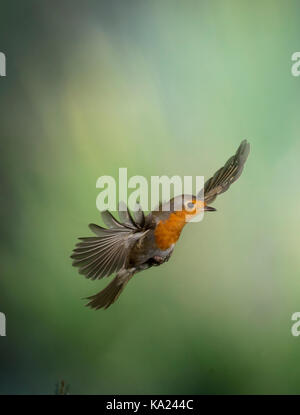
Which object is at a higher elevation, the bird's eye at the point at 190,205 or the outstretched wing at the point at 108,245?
the bird's eye at the point at 190,205

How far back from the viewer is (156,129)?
1.80 m

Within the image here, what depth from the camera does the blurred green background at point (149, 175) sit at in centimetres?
177

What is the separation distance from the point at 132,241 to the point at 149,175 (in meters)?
0.25

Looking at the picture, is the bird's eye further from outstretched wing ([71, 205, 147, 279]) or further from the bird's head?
outstretched wing ([71, 205, 147, 279])

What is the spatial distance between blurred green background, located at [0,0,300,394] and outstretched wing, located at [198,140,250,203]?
36 millimetres

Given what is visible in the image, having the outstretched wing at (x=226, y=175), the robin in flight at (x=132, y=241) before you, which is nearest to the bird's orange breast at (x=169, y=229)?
the robin in flight at (x=132, y=241)

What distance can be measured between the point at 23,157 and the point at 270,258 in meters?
0.99

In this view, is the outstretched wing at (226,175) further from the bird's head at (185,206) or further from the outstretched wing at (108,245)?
the outstretched wing at (108,245)

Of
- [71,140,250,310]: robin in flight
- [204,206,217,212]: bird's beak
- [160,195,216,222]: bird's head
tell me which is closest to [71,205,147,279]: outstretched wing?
[71,140,250,310]: robin in flight

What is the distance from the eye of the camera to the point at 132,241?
1.76 meters

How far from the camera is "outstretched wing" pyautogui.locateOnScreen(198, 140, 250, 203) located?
1.79 m

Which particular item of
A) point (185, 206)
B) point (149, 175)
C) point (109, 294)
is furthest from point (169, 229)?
point (109, 294)
